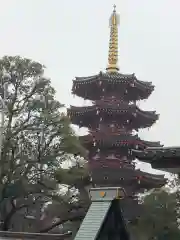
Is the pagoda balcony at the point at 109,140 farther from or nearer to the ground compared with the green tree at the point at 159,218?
farther from the ground

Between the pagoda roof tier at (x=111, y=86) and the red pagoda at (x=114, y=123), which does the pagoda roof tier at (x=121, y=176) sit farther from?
the pagoda roof tier at (x=111, y=86)

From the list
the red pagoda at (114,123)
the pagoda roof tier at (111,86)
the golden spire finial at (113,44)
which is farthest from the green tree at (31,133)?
the golden spire finial at (113,44)

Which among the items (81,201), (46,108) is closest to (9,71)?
(46,108)

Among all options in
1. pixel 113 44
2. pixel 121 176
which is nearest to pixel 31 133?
pixel 121 176

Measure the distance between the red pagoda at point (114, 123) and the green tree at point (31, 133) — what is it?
8.69 m

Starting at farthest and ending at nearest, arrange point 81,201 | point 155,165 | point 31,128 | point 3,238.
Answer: point 81,201
point 31,128
point 3,238
point 155,165

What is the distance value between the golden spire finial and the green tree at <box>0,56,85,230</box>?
15.6 meters

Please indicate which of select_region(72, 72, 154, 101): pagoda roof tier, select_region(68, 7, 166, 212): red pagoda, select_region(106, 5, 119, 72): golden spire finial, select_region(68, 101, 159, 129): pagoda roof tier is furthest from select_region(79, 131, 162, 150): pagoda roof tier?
select_region(106, 5, 119, 72): golden spire finial

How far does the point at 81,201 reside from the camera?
3109 centimetres

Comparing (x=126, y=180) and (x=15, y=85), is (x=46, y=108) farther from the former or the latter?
(x=126, y=180)

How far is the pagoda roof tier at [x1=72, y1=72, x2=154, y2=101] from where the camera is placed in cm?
3972

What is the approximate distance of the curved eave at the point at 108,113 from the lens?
128ft

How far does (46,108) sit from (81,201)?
6982mm

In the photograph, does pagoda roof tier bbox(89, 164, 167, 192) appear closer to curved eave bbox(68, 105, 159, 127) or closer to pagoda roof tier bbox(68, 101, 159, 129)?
pagoda roof tier bbox(68, 101, 159, 129)
